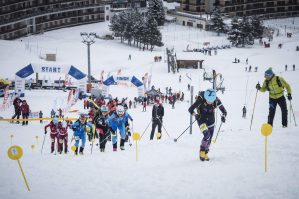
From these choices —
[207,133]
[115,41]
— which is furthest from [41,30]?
[207,133]

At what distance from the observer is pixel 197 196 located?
30.7 ft

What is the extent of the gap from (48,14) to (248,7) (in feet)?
155

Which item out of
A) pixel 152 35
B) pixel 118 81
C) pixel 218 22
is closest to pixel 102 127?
pixel 118 81

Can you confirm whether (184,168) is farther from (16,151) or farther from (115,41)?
(115,41)

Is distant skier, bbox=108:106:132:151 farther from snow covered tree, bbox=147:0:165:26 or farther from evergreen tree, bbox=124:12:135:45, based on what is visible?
snow covered tree, bbox=147:0:165:26

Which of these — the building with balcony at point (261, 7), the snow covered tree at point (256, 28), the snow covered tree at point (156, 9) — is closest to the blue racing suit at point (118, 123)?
the snow covered tree at point (256, 28)

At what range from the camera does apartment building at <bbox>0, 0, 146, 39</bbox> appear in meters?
74.0

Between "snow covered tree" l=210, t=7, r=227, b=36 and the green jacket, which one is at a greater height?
"snow covered tree" l=210, t=7, r=227, b=36

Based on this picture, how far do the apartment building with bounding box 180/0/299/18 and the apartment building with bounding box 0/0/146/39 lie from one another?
39.2ft

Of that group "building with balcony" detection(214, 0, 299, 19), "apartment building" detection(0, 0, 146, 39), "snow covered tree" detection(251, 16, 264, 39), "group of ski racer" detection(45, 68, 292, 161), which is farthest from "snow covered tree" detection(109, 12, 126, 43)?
"group of ski racer" detection(45, 68, 292, 161)

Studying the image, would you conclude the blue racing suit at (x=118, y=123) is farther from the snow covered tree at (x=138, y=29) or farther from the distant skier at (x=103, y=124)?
the snow covered tree at (x=138, y=29)

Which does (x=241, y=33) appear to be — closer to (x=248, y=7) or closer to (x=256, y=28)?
(x=256, y=28)

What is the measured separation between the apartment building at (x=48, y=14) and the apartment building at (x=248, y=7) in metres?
11.9

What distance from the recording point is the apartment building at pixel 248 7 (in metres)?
94.1
